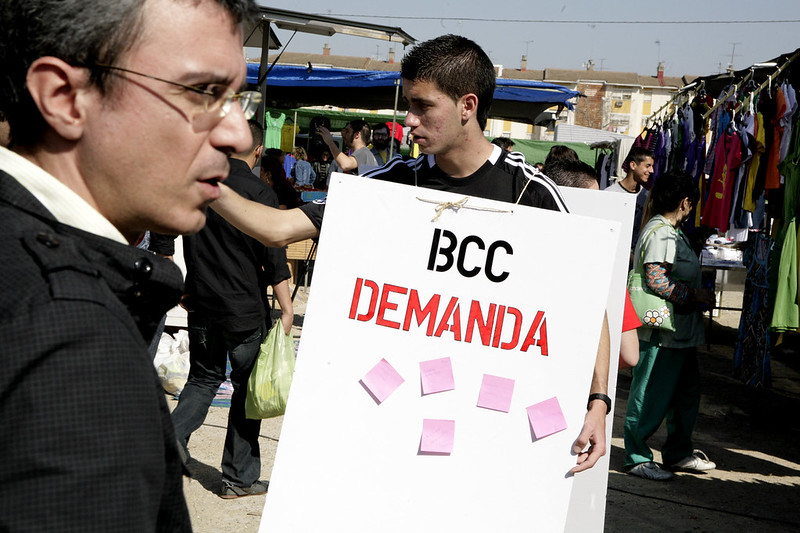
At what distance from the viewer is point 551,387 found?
2.35 meters

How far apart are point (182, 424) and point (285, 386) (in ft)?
2.81

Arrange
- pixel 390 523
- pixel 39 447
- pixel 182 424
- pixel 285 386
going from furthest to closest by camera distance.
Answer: pixel 182 424 < pixel 285 386 < pixel 390 523 < pixel 39 447

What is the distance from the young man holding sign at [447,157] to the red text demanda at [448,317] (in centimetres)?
40

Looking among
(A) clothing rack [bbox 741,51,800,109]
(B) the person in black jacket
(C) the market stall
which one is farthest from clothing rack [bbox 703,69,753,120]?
(B) the person in black jacket

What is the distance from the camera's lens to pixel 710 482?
5.93 meters

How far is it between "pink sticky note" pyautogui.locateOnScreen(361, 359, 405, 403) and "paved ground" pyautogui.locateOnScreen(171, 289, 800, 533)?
2.07 meters

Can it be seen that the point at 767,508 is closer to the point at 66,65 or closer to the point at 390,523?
the point at 390,523

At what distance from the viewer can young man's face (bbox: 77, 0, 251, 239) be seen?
0.99 m

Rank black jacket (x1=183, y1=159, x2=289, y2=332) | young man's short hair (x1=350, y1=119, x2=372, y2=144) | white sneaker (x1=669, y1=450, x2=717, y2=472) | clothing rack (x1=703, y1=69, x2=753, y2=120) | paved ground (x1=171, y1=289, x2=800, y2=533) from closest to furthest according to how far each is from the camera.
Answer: black jacket (x1=183, y1=159, x2=289, y2=332), paved ground (x1=171, y1=289, x2=800, y2=533), white sneaker (x1=669, y1=450, x2=717, y2=472), clothing rack (x1=703, y1=69, x2=753, y2=120), young man's short hair (x1=350, y1=119, x2=372, y2=144)

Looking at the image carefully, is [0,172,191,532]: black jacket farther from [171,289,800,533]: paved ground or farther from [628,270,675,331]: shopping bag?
[628,270,675,331]: shopping bag

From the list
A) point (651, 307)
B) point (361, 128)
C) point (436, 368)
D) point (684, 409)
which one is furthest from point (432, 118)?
point (361, 128)

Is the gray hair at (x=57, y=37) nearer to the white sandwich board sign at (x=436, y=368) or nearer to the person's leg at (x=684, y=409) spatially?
the white sandwich board sign at (x=436, y=368)

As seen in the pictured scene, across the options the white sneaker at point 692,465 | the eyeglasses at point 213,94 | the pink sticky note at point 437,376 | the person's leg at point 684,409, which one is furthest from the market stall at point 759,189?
the eyeglasses at point 213,94

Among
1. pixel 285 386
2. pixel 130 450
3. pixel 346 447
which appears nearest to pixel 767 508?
pixel 285 386
